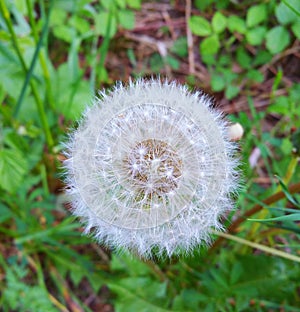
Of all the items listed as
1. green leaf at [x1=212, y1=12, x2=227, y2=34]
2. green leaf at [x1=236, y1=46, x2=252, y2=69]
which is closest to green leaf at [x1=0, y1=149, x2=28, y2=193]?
green leaf at [x1=212, y1=12, x2=227, y2=34]

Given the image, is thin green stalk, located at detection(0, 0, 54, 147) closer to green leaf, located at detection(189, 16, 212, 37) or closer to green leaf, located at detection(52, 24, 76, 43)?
green leaf, located at detection(52, 24, 76, 43)

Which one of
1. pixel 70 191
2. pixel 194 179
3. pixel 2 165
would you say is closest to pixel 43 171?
pixel 2 165

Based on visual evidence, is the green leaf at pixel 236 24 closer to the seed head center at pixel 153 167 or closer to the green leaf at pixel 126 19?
the green leaf at pixel 126 19

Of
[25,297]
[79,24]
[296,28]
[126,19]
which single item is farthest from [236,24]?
Answer: [25,297]

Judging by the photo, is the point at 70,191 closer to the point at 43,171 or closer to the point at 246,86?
the point at 43,171

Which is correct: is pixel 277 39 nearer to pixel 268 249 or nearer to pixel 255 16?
pixel 255 16

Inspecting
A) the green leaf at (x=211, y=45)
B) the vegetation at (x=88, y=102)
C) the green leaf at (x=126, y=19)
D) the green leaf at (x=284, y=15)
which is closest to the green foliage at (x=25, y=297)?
the vegetation at (x=88, y=102)
